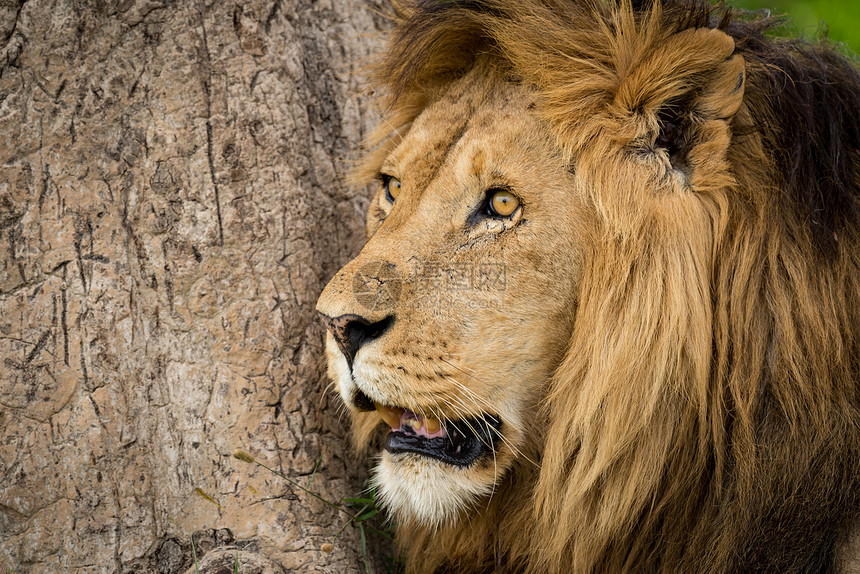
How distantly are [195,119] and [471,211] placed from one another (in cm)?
119

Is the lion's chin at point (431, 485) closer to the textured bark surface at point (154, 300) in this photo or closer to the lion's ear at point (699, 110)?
the textured bark surface at point (154, 300)

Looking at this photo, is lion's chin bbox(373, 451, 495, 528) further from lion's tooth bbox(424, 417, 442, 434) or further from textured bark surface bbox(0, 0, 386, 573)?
textured bark surface bbox(0, 0, 386, 573)

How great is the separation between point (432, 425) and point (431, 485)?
0.18 m

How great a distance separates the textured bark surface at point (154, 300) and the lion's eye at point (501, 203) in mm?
928

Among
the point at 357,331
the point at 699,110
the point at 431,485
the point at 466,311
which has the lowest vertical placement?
the point at 431,485

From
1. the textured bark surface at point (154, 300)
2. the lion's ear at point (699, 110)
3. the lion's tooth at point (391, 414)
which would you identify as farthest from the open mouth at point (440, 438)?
the lion's ear at point (699, 110)

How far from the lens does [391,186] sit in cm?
296

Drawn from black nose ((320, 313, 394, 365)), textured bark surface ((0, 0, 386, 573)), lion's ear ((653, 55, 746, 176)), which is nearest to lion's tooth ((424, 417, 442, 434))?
black nose ((320, 313, 394, 365))

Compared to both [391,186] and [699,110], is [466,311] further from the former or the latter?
[699,110]

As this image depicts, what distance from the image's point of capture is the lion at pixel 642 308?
232 cm

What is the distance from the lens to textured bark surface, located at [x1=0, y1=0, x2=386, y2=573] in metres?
2.72

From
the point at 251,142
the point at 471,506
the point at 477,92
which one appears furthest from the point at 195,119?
the point at 471,506

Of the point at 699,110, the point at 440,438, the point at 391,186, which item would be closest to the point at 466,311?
the point at 440,438

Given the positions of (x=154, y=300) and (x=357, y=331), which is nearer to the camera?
(x=357, y=331)
